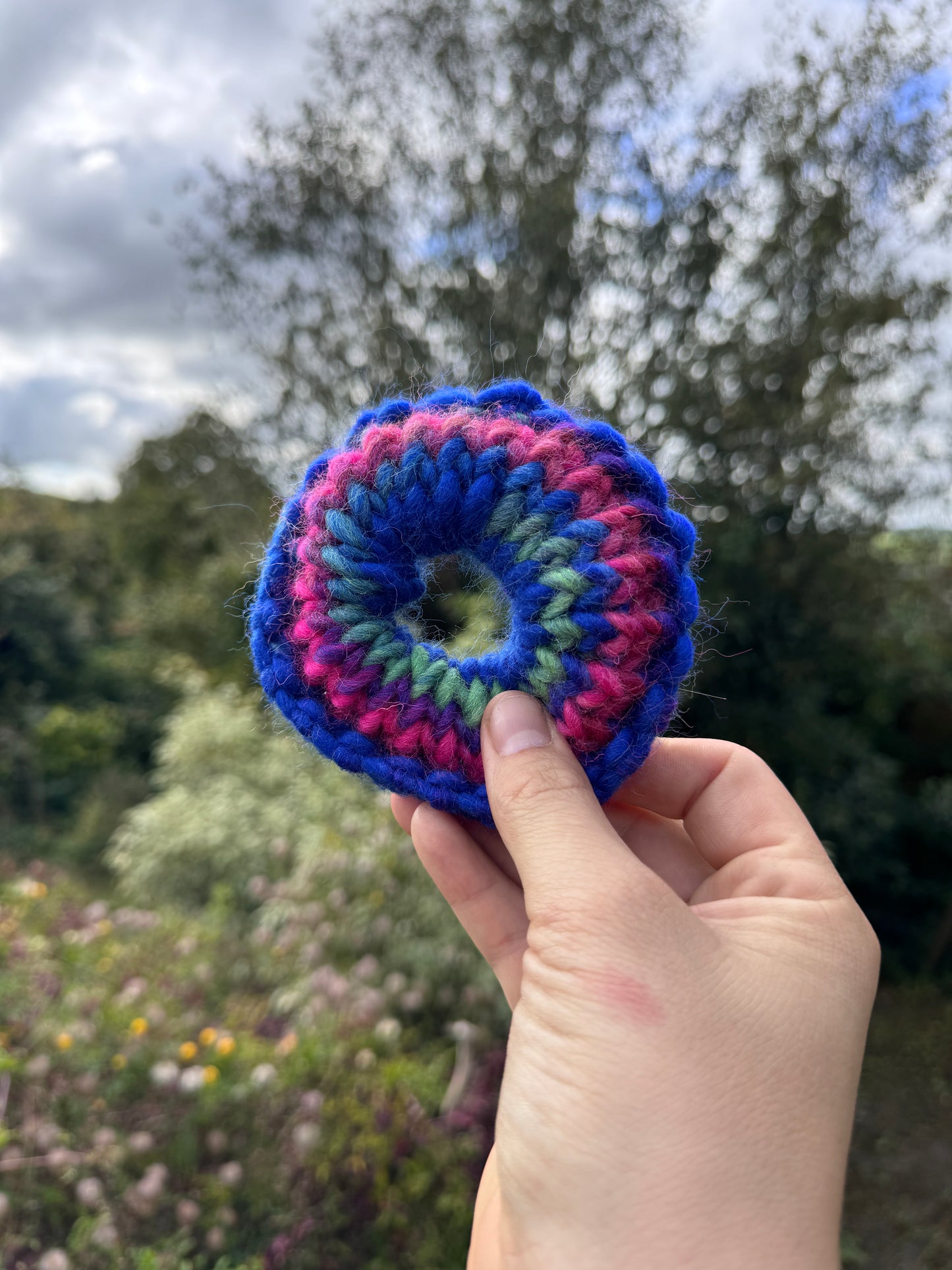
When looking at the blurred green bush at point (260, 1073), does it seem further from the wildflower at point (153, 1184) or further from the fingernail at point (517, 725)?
the fingernail at point (517, 725)

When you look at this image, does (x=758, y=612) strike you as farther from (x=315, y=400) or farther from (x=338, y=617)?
(x=338, y=617)

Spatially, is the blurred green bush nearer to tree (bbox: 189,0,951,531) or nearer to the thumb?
the thumb

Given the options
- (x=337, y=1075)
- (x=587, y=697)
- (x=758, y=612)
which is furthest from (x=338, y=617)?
(x=758, y=612)

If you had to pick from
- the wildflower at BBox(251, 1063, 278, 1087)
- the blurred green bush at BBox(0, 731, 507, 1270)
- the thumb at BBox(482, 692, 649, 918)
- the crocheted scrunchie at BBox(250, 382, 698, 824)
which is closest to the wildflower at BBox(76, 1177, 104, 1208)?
the blurred green bush at BBox(0, 731, 507, 1270)

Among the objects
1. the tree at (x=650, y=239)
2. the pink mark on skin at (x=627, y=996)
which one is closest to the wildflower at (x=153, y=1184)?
the pink mark on skin at (x=627, y=996)

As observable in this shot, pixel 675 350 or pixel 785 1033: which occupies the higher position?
pixel 675 350
